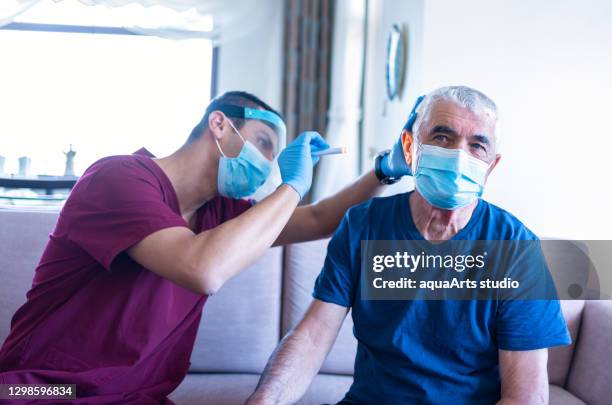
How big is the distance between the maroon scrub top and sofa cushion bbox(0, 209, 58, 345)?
0.55 metres

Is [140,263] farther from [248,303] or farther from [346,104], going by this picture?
[346,104]

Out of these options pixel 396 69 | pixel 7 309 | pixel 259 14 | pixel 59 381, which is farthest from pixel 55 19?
pixel 59 381

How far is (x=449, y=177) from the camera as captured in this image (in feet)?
3.70

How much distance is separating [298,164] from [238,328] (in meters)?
0.78

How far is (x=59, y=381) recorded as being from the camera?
1098 millimetres

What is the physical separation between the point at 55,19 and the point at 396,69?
282 centimetres

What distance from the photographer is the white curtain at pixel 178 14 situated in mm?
3577

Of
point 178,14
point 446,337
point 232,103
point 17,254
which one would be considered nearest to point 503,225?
point 446,337

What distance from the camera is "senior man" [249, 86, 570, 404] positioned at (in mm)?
1072

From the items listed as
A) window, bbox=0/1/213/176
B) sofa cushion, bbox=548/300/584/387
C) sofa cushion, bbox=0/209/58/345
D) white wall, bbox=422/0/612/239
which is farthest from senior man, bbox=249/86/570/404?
window, bbox=0/1/213/176

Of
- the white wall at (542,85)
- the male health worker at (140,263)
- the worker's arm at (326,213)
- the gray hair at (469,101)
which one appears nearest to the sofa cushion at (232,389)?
the male health worker at (140,263)

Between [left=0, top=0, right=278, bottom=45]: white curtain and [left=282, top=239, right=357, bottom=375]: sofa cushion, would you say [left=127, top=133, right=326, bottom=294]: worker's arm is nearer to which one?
[left=282, top=239, right=357, bottom=375]: sofa cushion

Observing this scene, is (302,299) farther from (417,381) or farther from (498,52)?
(498,52)

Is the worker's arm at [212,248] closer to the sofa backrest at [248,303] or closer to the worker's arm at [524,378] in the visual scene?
the worker's arm at [524,378]
